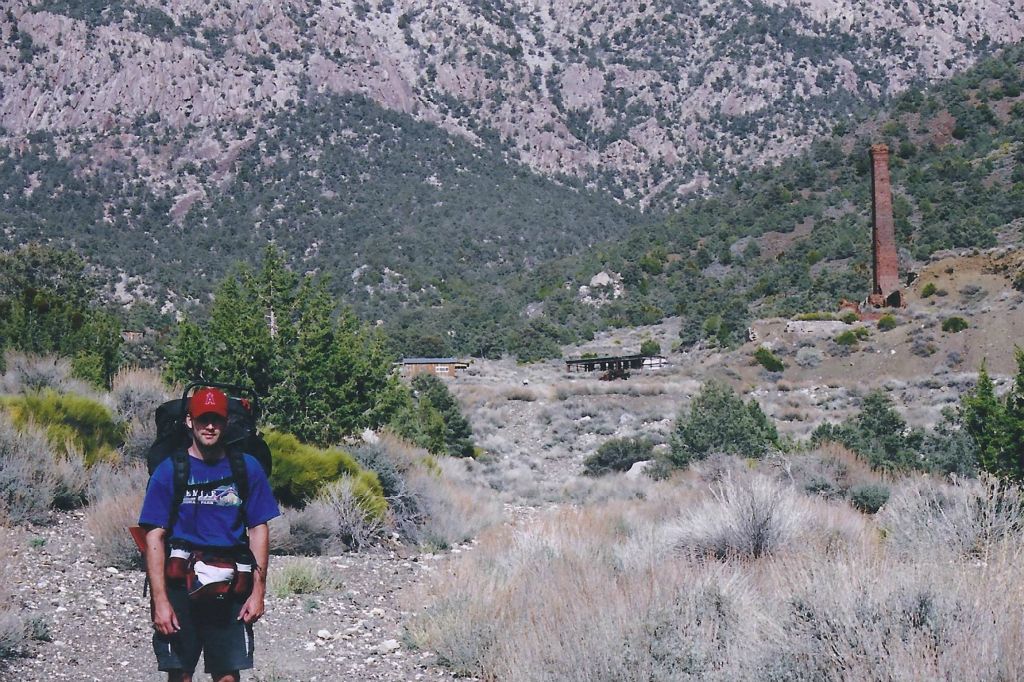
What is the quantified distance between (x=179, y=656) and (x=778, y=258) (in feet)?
197

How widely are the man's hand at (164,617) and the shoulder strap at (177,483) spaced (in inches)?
10.8

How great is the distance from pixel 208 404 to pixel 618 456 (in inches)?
762

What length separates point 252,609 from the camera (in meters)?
4.19

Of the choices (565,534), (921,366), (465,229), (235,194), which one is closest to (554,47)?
(465,229)

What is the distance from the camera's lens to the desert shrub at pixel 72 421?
1087 cm

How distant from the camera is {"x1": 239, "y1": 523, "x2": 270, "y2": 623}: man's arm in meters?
4.18

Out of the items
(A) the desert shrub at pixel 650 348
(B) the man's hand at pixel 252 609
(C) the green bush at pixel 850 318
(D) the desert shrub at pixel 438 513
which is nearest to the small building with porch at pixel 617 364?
(A) the desert shrub at pixel 650 348

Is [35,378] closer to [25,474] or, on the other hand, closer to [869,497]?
[25,474]

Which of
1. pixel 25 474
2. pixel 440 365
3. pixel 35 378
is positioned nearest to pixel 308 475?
pixel 25 474

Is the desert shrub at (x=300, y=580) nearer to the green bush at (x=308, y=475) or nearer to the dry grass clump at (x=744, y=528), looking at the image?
the green bush at (x=308, y=475)

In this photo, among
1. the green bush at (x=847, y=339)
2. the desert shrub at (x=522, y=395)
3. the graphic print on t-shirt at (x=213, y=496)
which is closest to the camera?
the graphic print on t-shirt at (x=213, y=496)

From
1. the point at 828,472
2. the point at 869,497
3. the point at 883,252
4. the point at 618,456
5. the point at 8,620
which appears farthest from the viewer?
the point at 883,252

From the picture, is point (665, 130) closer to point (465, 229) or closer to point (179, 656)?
point (465, 229)

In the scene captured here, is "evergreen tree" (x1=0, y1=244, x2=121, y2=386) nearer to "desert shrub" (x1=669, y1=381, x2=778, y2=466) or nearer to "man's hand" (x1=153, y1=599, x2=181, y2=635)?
"desert shrub" (x1=669, y1=381, x2=778, y2=466)
